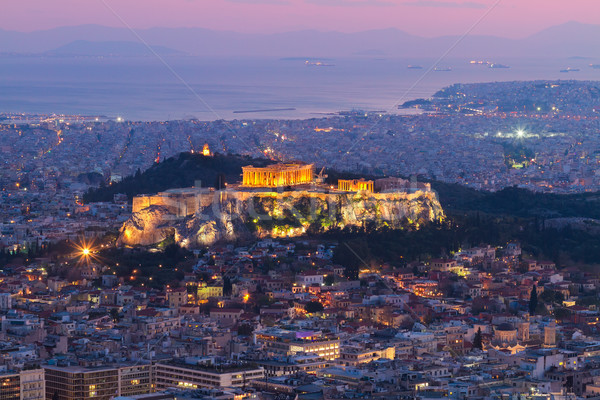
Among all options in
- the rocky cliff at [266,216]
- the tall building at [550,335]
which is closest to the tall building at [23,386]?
the tall building at [550,335]

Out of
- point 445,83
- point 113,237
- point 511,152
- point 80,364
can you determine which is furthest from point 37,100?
point 80,364

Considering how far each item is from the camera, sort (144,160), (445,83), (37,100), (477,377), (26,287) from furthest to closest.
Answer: (445,83), (37,100), (144,160), (26,287), (477,377)

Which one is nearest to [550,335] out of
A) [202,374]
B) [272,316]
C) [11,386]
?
[272,316]

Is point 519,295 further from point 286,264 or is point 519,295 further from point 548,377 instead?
point 548,377

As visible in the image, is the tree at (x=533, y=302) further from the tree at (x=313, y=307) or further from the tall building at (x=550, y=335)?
the tree at (x=313, y=307)

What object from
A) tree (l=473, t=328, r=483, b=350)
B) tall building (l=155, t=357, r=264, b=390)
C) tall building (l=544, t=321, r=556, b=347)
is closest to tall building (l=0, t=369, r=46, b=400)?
tall building (l=155, t=357, r=264, b=390)

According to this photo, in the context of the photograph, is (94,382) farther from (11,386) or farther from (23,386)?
(11,386)
